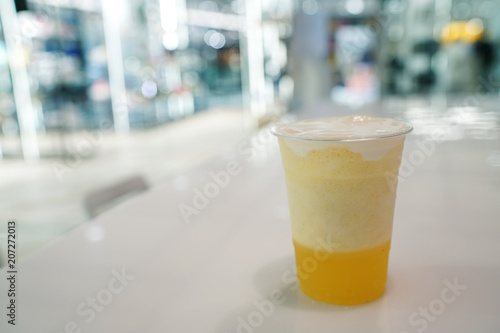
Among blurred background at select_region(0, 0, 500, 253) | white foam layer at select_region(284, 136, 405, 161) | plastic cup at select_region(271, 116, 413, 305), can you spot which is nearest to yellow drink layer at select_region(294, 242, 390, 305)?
plastic cup at select_region(271, 116, 413, 305)

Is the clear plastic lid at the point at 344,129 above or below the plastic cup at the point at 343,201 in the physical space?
above

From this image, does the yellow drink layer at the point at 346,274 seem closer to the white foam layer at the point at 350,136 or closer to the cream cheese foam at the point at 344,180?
the cream cheese foam at the point at 344,180

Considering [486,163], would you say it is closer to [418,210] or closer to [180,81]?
[418,210]

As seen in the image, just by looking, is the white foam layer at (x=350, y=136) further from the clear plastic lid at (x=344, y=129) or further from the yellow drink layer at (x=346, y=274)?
the yellow drink layer at (x=346, y=274)

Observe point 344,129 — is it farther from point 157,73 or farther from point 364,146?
point 157,73

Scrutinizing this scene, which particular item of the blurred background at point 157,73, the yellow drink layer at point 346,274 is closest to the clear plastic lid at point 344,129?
the yellow drink layer at point 346,274

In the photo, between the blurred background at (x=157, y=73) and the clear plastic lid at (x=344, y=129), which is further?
the blurred background at (x=157, y=73)

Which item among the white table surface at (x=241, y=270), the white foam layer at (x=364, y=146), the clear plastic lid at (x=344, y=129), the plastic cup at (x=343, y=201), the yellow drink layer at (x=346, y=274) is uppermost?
the clear plastic lid at (x=344, y=129)
